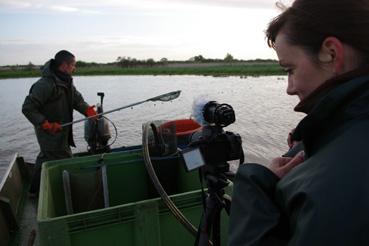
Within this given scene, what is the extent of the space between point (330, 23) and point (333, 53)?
80 millimetres

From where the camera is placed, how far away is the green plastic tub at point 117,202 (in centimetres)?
239

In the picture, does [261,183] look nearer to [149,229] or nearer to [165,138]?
[149,229]

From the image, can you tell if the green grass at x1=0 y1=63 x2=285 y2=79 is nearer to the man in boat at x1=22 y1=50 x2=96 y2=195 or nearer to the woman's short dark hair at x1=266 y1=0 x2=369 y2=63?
the man in boat at x1=22 y1=50 x2=96 y2=195

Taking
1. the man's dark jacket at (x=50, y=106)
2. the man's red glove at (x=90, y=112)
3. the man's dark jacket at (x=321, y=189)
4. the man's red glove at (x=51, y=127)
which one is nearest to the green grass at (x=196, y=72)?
the man's red glove at (x=90, y=112)

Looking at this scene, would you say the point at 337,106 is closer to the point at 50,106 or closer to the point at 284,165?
the point at 284,165

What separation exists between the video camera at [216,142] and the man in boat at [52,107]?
3.50 metres

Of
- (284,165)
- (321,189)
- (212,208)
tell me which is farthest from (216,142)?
(321,189)

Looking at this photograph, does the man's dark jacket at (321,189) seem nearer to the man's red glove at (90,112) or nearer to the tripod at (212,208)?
the tripod at (212,208)

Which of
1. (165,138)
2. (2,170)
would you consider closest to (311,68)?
(165,138)

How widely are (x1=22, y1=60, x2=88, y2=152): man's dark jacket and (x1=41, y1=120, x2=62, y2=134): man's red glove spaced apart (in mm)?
54

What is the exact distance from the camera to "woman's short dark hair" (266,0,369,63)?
0.98 m

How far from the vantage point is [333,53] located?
100cm

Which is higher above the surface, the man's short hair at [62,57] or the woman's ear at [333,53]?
the man's short hair at [62,57]

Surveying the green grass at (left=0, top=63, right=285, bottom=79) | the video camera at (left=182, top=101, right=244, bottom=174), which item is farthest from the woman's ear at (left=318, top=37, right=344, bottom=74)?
the green grass at (left=0, top=63, right=285, bottom=79)
